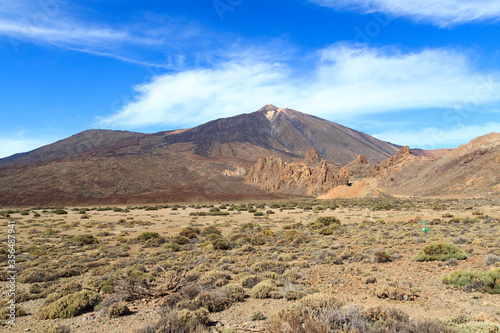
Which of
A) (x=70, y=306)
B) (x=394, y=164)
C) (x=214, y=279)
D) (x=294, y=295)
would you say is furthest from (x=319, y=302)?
(x=394, y=164)

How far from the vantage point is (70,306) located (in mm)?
7270

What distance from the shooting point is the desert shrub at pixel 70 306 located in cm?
711

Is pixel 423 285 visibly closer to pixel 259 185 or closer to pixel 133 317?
pixel 133 317

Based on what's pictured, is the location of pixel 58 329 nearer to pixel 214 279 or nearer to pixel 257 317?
pixel 257 317

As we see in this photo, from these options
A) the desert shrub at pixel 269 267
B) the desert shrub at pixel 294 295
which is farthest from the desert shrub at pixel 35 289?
the desert shrub at pixel 294 295

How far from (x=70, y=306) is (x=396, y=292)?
8.84m

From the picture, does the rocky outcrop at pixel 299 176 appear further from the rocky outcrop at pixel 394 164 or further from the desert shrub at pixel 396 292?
the desert shrub at pixel 396 292

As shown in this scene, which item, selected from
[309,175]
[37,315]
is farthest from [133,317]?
[309,175]

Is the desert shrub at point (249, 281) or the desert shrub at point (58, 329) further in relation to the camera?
the desert shrub at point (249, 281)

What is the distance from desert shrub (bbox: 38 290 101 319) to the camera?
23.3 feet

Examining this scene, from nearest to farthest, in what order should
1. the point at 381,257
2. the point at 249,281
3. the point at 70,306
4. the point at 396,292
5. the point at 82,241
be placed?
the point at 70,306
the point at 396,292
the point at 249,281
the point at 381,257
the point at 82,241

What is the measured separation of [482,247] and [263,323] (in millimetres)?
12839

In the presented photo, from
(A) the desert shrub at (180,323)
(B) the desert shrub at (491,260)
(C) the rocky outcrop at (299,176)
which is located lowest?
(B) the desert shrub at (491,260)

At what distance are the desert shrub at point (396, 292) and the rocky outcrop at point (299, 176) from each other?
84425 millimetres
